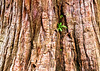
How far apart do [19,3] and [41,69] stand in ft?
6.88

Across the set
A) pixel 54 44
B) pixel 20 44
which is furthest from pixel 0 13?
pixel 54 44

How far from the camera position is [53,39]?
7.66 ft

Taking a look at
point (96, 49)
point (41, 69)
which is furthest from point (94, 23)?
point (41, 69)

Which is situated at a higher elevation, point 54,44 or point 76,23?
point 76,23

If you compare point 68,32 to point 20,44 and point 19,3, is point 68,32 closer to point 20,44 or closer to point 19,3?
point 20,44

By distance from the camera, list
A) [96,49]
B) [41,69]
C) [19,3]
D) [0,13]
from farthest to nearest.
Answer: [0,13] < [19,3] < [96,49] < [41,69]

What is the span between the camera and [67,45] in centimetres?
240

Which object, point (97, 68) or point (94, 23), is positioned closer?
point (97, 68)

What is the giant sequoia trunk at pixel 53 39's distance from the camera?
2.27 meters

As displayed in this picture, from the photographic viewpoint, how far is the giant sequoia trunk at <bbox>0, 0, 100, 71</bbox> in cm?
227

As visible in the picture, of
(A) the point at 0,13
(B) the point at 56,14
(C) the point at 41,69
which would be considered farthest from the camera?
(A) the point at 0,13

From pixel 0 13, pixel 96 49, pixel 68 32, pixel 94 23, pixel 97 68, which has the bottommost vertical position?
pixel 97 68

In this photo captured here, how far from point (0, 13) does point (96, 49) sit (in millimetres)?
3578

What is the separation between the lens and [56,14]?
2551 millimetres
